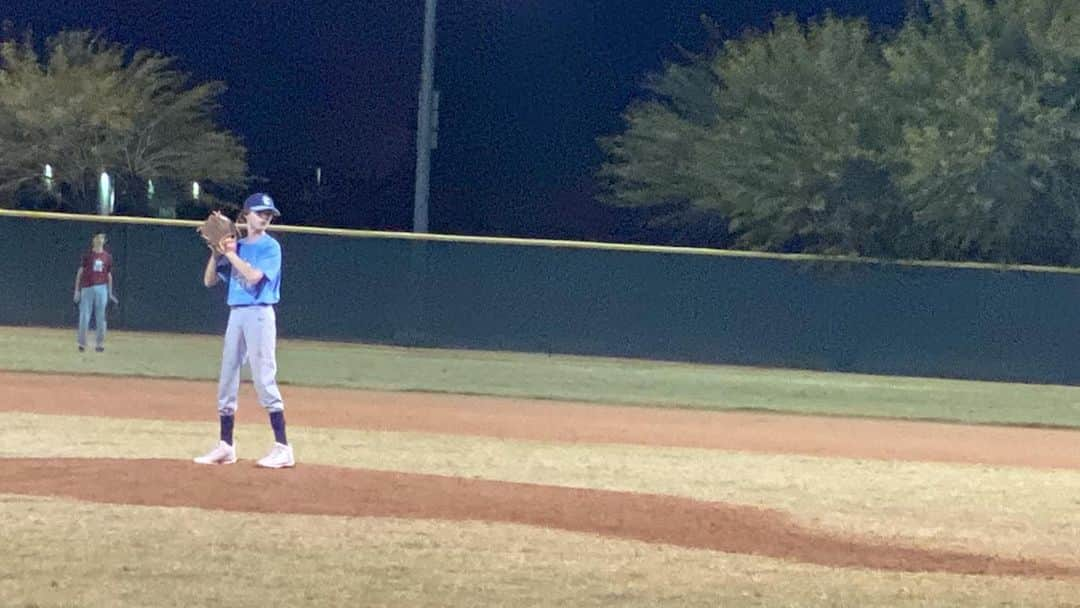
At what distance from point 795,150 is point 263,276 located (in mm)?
20485

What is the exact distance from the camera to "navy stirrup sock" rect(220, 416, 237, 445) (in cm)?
1144

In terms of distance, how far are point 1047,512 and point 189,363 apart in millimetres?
14982

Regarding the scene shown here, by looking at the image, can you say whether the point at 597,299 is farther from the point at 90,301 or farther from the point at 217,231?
the point at 217,231

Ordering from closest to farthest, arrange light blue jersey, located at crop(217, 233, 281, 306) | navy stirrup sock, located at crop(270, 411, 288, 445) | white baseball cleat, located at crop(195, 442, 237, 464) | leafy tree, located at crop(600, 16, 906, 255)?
light blue jersey, located at crop(217, 233, 281, 306)
navy stirrup sock, located at crop(270, 411, 288, 445)
white baseball cleat, located at crop(195, 442, 237, 464)
leafy tree, located at crop(600, 16, 906, 255)

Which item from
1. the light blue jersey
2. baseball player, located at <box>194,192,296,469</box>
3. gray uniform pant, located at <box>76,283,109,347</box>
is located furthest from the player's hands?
gray uniform pant, located at <box>76,283,109,347</box>

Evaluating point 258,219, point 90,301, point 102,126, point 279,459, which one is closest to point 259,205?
point 258,219

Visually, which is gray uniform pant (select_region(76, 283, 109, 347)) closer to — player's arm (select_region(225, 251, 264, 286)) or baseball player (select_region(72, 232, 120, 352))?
baseball player (select_region(72, 232, 120, 352))

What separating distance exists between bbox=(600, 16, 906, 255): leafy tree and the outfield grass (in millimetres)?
3021

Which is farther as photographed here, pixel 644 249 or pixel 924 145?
pixel 644 249

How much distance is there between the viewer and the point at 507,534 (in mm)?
9125

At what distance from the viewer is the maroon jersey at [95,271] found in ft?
77.3

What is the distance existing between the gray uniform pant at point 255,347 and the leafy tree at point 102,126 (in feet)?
94.7

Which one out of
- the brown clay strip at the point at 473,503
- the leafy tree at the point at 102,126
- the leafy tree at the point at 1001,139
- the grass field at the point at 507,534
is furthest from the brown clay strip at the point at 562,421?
the leafy tree at the point at 102,126

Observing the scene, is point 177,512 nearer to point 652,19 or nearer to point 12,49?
point 12,49
